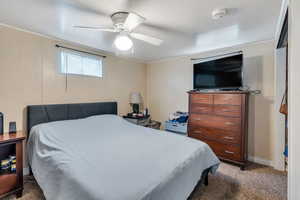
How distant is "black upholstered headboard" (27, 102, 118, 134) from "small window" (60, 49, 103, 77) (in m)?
0.66

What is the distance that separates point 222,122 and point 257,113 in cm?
75

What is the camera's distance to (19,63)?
7.61 ft

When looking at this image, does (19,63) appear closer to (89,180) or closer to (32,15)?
(32,15)

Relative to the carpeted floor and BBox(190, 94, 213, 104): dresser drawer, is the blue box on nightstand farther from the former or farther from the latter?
the carpeted floor

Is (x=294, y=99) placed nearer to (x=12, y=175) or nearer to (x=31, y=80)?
(x=12, y=175)

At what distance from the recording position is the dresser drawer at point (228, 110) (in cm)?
261

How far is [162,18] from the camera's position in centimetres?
193

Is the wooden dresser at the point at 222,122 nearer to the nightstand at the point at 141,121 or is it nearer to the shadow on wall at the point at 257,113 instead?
the shadow on wall at the point at 257,113

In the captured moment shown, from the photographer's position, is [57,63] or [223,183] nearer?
[223,183]

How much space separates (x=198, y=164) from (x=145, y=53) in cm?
275

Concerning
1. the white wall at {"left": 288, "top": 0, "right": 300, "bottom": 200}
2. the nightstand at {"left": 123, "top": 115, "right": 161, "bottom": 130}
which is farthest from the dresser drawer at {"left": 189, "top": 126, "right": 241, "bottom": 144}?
the white wall at {"left": 288, "top": 0, "right": 300, "bottom": 200}

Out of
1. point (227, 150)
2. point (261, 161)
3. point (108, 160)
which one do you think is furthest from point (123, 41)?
point (261, 161)

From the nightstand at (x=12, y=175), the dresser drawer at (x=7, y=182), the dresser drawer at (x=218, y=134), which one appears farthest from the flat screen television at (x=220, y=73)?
the dresser drawer at (x=7, y=182)

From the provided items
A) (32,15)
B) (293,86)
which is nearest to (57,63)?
(32,15)
